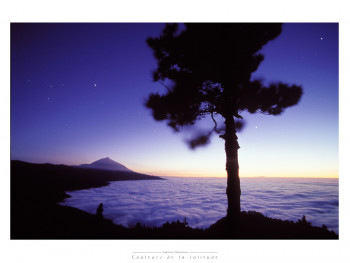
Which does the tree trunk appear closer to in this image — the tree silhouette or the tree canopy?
the tree silhouette

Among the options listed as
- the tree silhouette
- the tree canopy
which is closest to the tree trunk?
the tree silhouette

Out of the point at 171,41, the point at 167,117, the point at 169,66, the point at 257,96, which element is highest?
the point at 171,41

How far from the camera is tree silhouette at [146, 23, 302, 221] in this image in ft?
15.7

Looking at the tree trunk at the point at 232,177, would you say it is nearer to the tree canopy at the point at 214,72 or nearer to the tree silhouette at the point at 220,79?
the tree silhouette at the point at 220,79

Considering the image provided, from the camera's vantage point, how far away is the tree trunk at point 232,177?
15.5 ft

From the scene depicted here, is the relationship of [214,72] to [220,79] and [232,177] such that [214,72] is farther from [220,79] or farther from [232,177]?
[232,177]

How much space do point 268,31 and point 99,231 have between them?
28.5ft

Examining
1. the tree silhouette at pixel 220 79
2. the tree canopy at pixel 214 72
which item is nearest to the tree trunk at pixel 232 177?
the tree silhouette at pixel 220 79

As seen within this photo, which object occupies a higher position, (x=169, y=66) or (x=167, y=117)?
(x=169, y=66)
